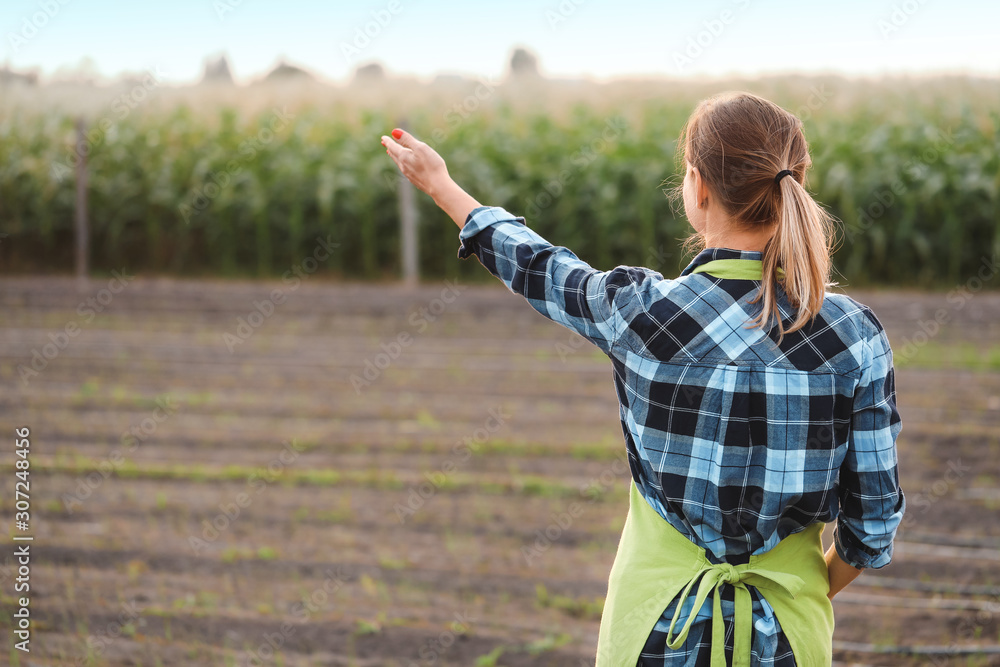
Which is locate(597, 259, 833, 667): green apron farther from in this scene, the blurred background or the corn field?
the corn field

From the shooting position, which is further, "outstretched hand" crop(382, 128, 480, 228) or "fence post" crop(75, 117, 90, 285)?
"fence post" crop(75, 117, 90, 285)

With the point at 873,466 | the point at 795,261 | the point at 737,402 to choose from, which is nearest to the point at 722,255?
the point at 795,261

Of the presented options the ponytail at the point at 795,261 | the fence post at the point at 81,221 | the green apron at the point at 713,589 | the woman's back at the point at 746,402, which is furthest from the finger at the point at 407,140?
the fence post at the point at 81,221

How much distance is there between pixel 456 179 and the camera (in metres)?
11.0

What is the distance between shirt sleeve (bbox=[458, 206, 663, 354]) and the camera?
1.34m

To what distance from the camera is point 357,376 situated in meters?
6.63

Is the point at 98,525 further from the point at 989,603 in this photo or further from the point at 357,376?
the point at 989,603

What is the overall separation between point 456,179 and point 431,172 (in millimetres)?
9583

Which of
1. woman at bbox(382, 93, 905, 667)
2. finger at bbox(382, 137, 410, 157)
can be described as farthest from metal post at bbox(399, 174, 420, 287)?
woman at bbox(382, 93, 905, 667)

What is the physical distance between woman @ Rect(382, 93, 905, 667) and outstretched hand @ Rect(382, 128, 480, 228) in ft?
0.07

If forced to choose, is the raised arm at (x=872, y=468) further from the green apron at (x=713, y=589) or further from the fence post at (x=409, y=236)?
the fence post at (x=409, y=236)

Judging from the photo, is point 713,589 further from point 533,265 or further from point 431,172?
point 431,172

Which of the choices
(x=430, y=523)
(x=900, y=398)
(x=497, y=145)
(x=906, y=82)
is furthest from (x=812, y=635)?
(x=906, y=82)

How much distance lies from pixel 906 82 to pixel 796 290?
47.7ft
